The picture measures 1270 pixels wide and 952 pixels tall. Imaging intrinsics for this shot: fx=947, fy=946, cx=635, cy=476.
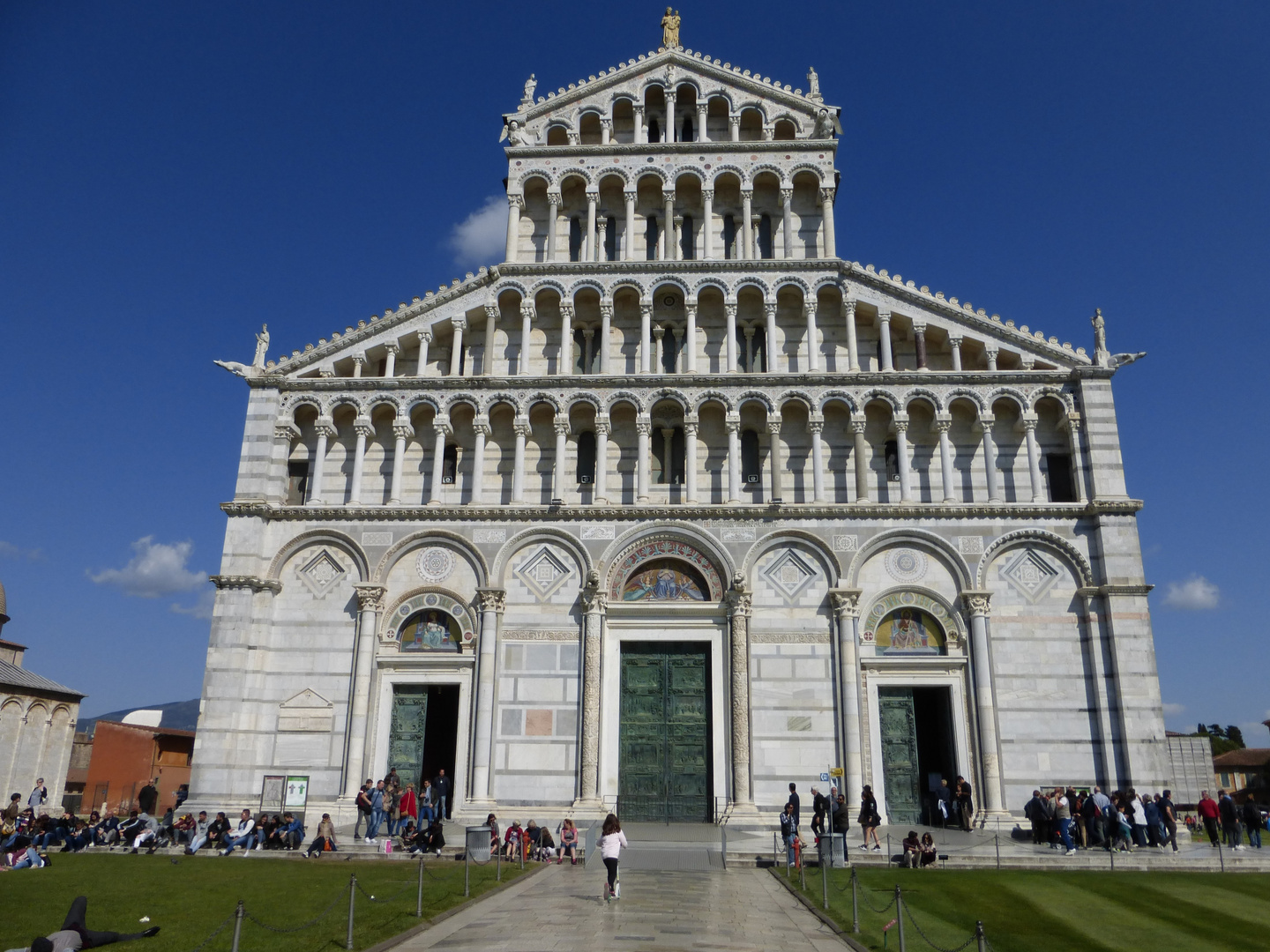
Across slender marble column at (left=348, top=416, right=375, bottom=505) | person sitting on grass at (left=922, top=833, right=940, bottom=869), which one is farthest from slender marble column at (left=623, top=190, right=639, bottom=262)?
person sitting on grass at (left=922, top=833, right=940, bottom=869)

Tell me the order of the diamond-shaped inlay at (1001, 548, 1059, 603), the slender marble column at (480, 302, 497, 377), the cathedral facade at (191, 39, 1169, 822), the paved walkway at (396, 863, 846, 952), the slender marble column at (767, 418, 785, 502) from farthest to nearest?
the slender marble column at (480, 302, 497, 377) < the slender marble column at (767, 418, 785, 502) < the diamond-shaped inlay at (1001, 548, 1059, 603) < the cathedral facade at (191, 39, 1169, 822) < the paved walkway at (396, 863, 846, 952)

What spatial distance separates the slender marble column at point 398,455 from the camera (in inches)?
1176

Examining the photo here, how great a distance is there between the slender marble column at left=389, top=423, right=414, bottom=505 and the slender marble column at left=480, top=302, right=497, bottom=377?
121 inches

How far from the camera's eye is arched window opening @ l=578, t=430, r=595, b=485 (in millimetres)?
30797

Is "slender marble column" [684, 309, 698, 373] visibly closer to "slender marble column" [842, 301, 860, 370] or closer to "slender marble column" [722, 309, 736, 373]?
"slender marble column" [722, 309, 736, 373]

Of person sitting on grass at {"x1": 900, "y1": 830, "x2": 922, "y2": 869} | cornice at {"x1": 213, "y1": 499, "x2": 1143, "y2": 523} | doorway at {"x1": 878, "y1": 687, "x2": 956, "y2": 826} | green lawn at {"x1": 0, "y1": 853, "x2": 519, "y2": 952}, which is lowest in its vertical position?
green lawn at {"x1": 0, "y1": 853, "x2": 519, "y2": 952}

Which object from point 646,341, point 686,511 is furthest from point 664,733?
point 646,341

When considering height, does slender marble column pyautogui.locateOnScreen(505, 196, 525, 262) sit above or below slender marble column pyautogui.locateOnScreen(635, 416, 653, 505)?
above

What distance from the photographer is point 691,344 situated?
30797 mm

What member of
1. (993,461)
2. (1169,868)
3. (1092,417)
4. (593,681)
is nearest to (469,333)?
(593,681)

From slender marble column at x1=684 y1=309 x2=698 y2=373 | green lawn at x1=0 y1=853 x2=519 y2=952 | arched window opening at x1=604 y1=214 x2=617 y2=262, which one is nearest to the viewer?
green lawn at x1=0 y1=853 x2=519 y2=952

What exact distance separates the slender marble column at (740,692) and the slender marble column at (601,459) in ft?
16.5

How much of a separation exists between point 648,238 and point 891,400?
10568 mm

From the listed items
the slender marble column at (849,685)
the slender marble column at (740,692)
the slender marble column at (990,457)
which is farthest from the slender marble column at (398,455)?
the slender marble column at (990,457)
